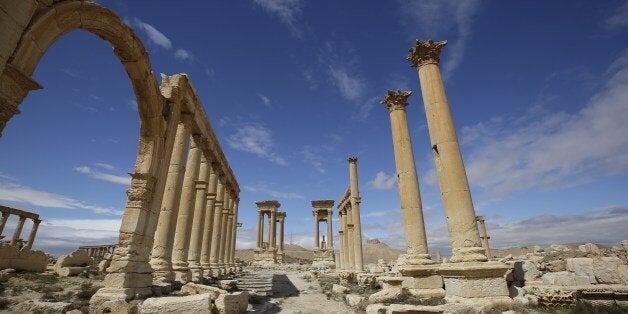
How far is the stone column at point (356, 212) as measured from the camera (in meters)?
23.8

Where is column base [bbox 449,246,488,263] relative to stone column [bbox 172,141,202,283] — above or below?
below

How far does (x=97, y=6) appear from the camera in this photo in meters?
7.55

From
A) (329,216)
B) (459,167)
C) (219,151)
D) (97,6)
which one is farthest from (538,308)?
(329,216)

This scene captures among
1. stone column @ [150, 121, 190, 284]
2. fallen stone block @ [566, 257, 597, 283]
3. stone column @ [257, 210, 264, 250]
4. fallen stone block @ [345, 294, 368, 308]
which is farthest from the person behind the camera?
stone column @ [257, 210, 264, 250]

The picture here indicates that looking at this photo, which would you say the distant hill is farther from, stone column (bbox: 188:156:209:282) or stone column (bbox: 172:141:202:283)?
stone column (bbox: 172:141:202:283)

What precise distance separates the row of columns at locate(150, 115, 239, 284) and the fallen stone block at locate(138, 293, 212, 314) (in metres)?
4.87

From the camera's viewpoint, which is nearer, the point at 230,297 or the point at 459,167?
the point at 230,297

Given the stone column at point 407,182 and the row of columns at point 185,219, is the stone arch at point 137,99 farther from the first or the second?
the stone column at point 407,182

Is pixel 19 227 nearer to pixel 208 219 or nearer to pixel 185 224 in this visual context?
pixel 208 219

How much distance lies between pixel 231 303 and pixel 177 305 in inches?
55.7

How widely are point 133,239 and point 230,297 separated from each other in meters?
3.68

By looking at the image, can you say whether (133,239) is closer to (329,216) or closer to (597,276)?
(597,276)

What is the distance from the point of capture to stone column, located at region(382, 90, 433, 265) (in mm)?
Result: 12312

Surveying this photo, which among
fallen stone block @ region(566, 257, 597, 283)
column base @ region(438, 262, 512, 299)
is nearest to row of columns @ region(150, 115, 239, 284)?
column base @ region(438, 262, 512, 299)
